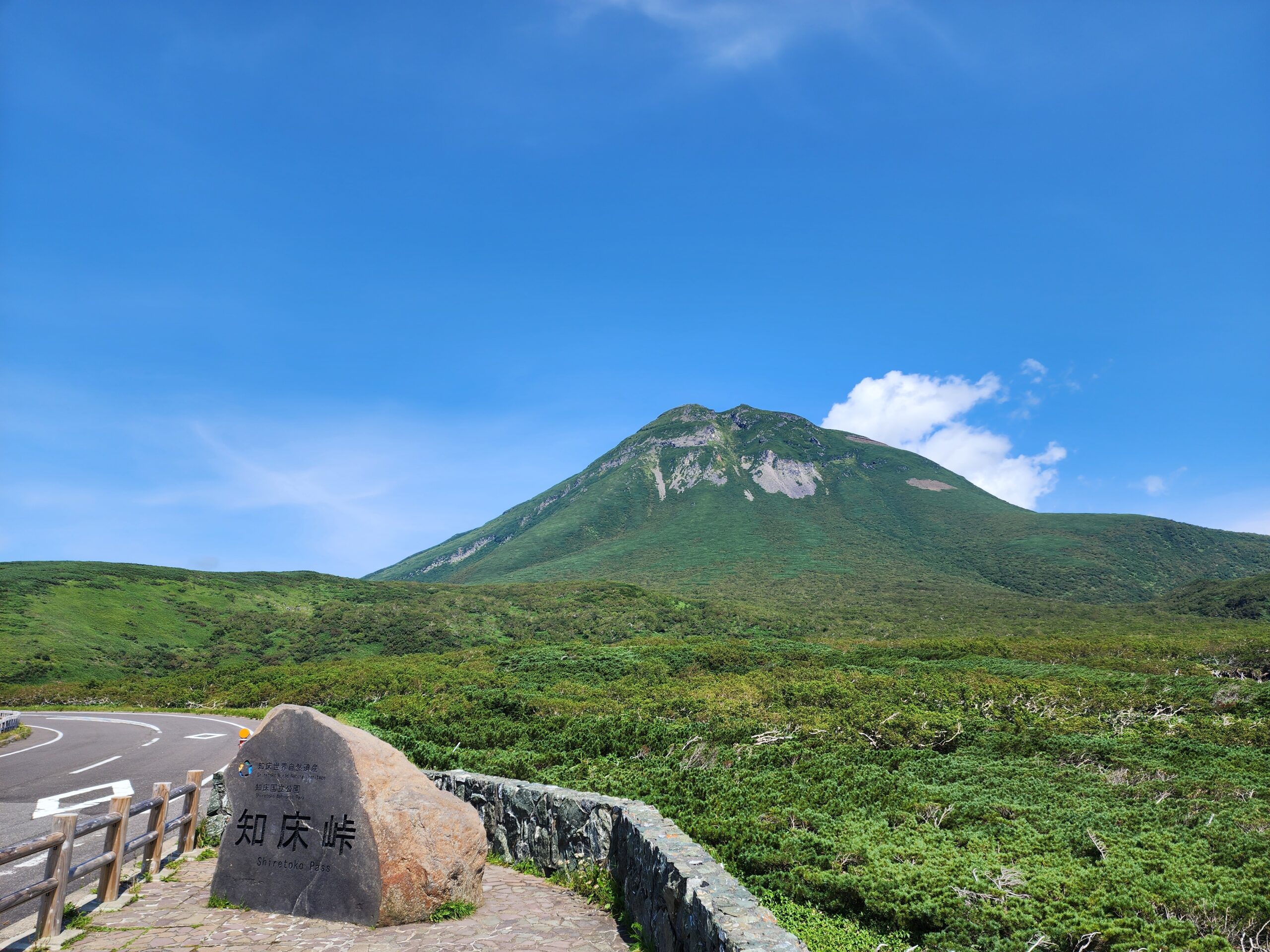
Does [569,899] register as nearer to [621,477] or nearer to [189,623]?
[189,623]

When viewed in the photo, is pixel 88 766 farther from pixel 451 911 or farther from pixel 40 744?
pixel 451 911

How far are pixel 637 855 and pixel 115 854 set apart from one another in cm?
569

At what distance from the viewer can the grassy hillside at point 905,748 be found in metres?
6.85

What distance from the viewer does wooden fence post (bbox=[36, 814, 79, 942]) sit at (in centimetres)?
648

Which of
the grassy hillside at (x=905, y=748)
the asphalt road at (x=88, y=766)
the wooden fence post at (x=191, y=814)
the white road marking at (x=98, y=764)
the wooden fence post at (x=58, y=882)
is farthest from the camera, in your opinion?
the white road marking at (x=98, y=764)

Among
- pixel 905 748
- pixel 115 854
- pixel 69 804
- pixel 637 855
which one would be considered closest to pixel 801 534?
pixel 905 748

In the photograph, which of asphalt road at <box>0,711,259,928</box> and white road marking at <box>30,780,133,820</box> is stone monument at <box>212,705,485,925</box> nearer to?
asphalt road at <box>0,711,259,928</box>

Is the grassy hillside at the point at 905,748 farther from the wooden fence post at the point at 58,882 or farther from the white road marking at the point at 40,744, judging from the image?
the white road marking at the point at 40,744

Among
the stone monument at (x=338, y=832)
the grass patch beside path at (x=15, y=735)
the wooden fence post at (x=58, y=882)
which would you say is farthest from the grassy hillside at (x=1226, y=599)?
the grass patch beside path at (x=15, y=735)

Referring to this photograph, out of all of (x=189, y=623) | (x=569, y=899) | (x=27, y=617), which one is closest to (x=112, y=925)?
(x=569, y=899)

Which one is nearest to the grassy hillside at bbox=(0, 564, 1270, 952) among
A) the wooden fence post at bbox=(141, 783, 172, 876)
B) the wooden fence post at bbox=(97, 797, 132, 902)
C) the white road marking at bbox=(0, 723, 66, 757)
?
the wooden fence post at bbox=(141, 783, 172, 876)

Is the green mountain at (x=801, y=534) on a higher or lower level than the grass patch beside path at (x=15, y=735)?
higher

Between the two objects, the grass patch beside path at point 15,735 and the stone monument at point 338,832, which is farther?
the grass patch beside path at point 15,735

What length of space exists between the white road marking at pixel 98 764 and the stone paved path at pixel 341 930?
10.6 metres
